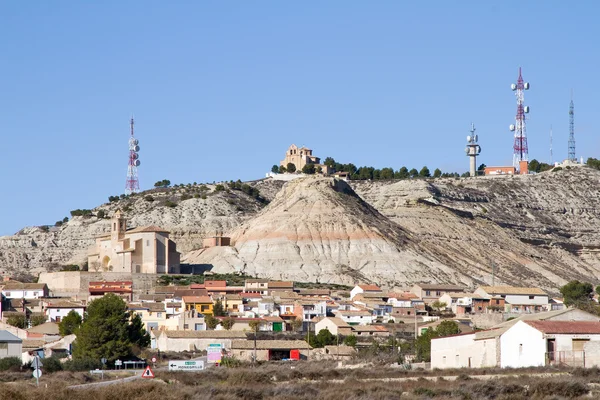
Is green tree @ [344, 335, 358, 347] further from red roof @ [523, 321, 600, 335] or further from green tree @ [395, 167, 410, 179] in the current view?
green tree @ [395, 167, 410, 179]

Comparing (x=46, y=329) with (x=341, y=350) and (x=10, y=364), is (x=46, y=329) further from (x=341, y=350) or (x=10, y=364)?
(x=10, y=364)

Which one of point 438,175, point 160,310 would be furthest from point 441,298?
point 438,175

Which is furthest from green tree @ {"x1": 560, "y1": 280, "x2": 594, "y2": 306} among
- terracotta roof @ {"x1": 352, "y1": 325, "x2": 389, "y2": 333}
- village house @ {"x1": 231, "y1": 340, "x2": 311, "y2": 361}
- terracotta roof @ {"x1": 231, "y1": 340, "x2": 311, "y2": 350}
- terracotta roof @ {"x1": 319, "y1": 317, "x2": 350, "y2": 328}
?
village house @ {"x1": 231, "y1": 340, "x2": 311, "y2": 361}

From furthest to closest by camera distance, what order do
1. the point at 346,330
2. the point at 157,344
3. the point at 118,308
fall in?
1. the point at 346,330
2. the point at 157,344
3. the point at 118,308

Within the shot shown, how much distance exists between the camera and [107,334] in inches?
2554

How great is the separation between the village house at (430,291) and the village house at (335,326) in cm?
2155

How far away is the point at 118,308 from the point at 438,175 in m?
130

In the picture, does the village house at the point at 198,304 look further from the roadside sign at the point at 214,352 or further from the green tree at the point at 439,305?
the roadside sign at the point at 214,352

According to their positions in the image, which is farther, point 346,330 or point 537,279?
point 537,279

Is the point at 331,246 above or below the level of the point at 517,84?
below

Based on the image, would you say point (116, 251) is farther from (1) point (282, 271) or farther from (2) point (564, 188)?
(2) point (564, 188)

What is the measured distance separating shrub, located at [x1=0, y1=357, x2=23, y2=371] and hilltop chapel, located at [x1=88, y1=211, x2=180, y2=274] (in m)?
62.7

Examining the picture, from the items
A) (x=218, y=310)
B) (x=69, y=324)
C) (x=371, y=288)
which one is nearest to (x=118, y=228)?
(x=371, y=288)

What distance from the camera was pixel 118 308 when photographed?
68.8 m
